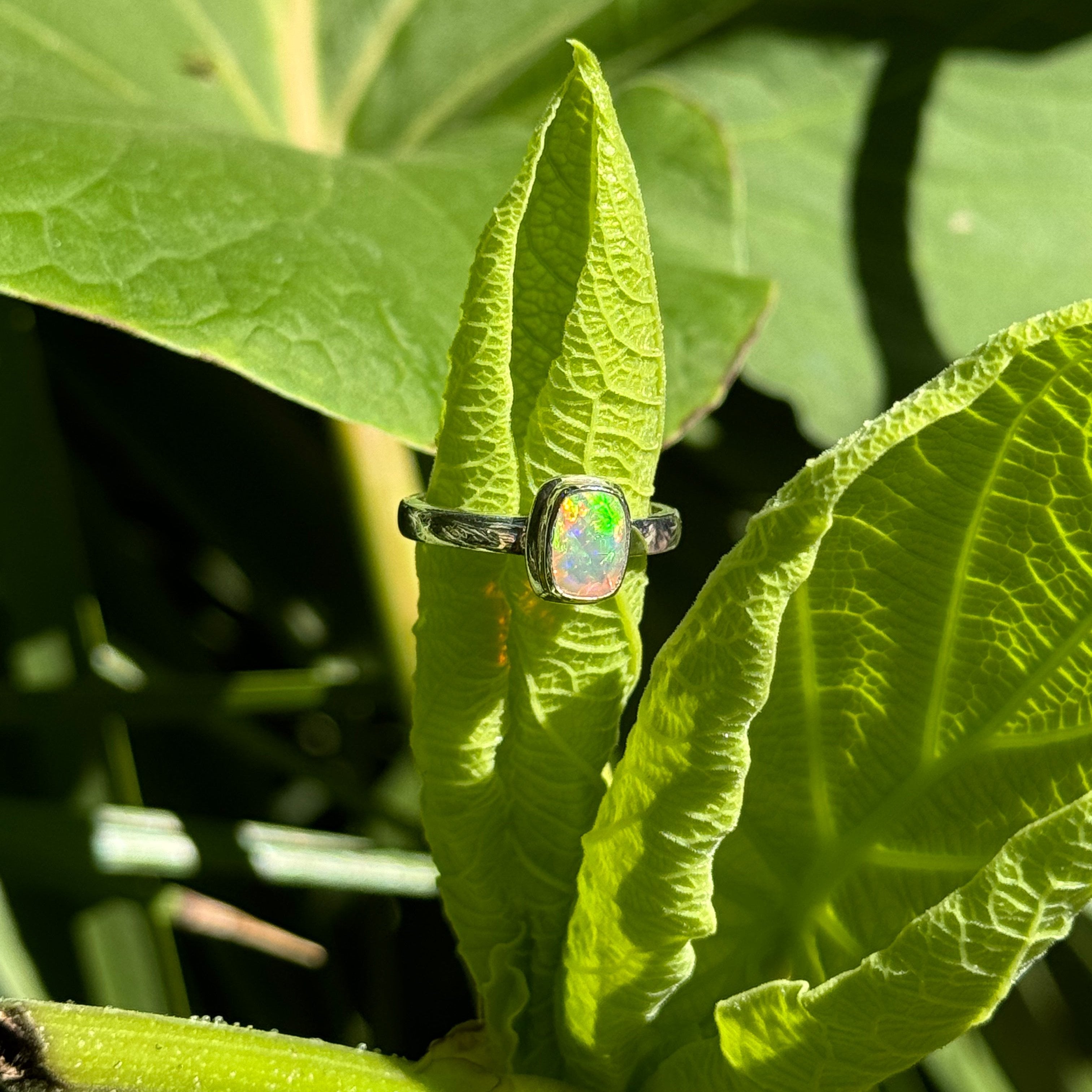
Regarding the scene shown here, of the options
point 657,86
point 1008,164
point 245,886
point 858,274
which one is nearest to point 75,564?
point 245,886

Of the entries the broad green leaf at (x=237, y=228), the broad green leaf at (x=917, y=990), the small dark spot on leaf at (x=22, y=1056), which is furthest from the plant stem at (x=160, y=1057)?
the broad green leaf at (x=237, y=228)

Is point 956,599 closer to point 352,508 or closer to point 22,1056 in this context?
point 22,1056

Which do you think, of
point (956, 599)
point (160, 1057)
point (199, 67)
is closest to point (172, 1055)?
point (160, 1057)

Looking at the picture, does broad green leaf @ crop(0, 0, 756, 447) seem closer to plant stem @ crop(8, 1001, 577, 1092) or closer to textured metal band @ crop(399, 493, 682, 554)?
textured metal band @ crop(399, 493, 682, 554)

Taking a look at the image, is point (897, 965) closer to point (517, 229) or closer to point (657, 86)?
point (517, 229)

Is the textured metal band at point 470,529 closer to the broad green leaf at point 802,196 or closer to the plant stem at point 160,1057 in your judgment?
the plant stem at point 160,1057
